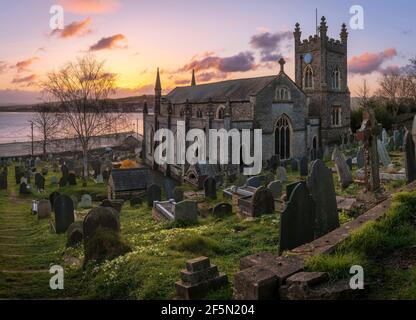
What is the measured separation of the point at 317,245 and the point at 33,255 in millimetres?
7400

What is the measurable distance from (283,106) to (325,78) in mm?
7493

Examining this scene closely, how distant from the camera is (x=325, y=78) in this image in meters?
30.4

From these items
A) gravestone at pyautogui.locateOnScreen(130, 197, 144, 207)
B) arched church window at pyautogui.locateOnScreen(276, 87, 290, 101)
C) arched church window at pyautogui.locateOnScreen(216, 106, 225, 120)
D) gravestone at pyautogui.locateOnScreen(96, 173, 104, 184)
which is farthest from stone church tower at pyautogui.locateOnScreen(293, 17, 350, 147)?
gravestone at pyautogui.locateOnScreen(130, 197, 144, 207)

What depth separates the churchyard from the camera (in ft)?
15.2

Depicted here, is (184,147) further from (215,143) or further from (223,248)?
(223,248)

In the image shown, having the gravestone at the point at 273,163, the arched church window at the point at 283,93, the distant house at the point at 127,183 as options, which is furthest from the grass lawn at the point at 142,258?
the arched church window at the point at 283,93

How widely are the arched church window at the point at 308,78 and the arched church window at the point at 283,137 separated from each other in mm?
7190

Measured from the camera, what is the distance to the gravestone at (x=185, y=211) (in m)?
→ 10.9

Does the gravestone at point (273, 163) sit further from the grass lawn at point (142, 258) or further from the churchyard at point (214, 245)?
the grass lawn at point (142, 258)

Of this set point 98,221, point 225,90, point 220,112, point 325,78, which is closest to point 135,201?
point 98,221

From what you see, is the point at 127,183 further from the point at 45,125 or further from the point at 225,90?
the point at 45,125

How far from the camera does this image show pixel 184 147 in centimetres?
2634

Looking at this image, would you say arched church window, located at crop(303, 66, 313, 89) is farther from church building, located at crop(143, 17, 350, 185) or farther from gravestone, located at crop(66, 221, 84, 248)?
gravestone, located at crop(66, 221, 84, 248)
